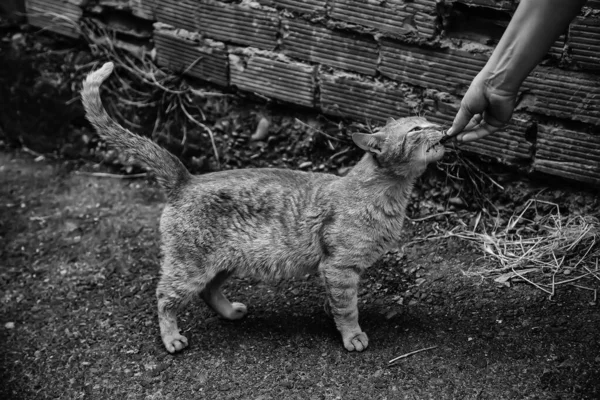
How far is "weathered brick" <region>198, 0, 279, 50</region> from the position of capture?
470 cm

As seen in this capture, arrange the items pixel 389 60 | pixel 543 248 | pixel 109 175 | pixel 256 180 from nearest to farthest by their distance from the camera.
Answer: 1. pixel 256 180
2. pixel 543 248
3. pixel 389 60
4. pixel 109 175

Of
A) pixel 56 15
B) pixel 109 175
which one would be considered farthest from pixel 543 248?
pixel 56 15

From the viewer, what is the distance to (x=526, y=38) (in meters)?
2.86

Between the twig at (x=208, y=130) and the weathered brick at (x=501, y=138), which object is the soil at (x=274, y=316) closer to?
the twig at (x=208, y=130)

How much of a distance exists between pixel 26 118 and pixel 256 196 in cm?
308

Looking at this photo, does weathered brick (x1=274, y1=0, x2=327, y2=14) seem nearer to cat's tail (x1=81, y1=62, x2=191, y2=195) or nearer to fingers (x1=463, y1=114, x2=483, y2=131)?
cat's tail (x1=81, y1=62, x2=191, y2=195)

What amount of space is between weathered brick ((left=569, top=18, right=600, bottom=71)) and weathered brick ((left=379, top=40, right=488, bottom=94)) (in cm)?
49

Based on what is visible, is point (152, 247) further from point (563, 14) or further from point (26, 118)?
point (563, 14)

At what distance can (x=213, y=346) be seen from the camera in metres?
3.76

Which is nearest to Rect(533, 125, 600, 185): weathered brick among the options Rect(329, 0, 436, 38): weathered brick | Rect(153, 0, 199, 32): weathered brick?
Rect(329, 0, 436, 38): weathered brick

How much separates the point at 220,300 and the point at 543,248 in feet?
6.20

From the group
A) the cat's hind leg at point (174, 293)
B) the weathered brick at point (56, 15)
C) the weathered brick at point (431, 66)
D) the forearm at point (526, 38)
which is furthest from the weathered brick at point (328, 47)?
the weathered brick at point (56, 15)

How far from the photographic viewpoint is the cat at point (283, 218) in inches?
139

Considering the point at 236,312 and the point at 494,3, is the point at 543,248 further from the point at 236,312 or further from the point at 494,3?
the point at 236,312
